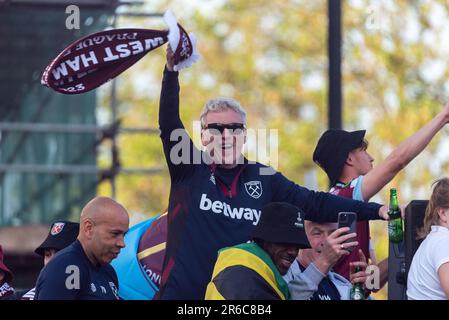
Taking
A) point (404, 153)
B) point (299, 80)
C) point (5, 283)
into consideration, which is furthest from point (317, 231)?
point (299, 80)

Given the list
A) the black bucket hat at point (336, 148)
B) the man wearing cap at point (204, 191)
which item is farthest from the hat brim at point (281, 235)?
the black bucket hat at point (336, 148)

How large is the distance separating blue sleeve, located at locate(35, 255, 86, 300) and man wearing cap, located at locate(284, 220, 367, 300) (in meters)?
1.09

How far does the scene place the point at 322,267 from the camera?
257 inches

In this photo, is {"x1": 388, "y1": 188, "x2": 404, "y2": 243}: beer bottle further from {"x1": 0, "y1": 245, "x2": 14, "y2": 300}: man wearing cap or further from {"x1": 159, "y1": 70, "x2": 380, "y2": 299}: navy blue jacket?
{"x1": 0, "y1": 245, "x2": 14, "y2": 300}: man wearing cap

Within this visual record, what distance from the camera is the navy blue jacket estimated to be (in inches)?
263

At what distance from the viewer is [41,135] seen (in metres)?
18.0

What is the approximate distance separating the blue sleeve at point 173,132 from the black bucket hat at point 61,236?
1.35 metres

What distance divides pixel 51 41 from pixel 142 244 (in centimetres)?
983

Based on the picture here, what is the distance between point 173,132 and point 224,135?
0.28 m

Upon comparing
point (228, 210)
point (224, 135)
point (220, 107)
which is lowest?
point (228, 210)

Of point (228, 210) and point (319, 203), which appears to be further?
point (319, 203)

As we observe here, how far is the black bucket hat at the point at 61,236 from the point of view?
25.9 ft

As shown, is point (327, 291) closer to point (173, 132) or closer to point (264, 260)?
point (264, 260)

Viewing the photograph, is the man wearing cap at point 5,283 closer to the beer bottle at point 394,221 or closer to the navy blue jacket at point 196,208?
the navy blue jacket at point 196,208
